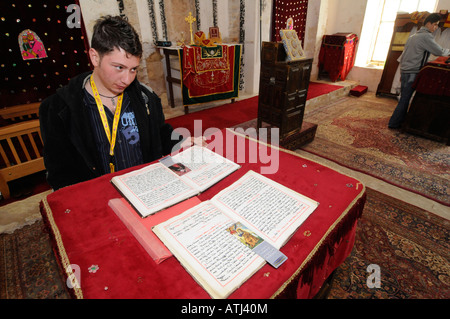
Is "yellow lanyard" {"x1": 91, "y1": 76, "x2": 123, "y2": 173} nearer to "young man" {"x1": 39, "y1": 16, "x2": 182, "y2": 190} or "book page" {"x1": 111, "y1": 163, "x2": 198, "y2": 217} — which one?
"young man" {"x1": 39, "y1": 16, "x2": 182, "y2": 190}

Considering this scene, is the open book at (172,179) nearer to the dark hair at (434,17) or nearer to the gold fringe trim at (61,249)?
the gold fringe trim at (61,249)

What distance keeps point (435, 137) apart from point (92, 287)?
5171 millimetres

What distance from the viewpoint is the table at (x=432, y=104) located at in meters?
3.65

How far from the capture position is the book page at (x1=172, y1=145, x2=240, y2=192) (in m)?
1.22

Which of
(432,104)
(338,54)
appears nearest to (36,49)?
(432,104)

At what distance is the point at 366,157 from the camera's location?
11.6ft

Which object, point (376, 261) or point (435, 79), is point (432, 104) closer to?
point (435, 79)

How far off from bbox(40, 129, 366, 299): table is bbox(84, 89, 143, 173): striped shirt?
0.35 metres

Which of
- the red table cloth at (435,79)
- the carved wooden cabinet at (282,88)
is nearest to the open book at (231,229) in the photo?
the carved wooden cabinet at (282,88)

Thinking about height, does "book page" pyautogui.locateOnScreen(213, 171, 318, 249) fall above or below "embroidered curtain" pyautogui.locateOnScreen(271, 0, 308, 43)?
below

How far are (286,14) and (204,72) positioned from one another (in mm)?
Answer: 3442

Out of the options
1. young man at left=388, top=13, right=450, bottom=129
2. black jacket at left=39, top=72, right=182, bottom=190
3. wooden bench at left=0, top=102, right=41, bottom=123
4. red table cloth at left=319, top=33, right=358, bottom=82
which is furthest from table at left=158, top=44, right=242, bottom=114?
red table cloth at left=319, top=33, right=358, bottom=82

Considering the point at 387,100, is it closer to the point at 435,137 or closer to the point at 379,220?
the point at 435,137
